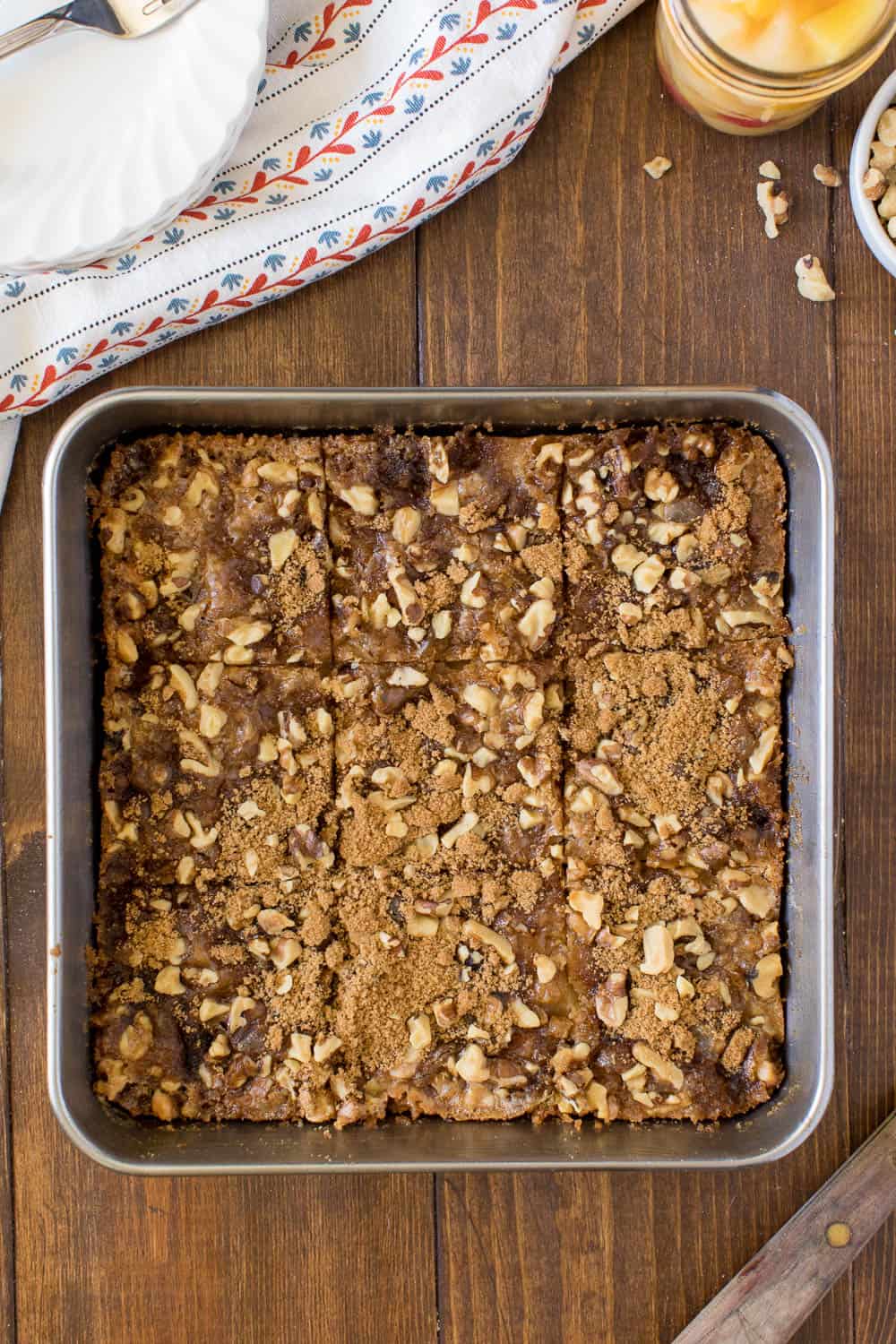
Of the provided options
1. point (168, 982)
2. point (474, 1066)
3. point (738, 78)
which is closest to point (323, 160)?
point (738, 78)

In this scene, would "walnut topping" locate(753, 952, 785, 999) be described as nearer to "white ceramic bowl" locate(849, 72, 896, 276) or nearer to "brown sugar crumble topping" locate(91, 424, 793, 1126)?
"brown sugar crumble topping" locate(91, 424, 793, 1126)

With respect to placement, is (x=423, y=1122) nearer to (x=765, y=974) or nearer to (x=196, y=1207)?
(x=196, y=1207)

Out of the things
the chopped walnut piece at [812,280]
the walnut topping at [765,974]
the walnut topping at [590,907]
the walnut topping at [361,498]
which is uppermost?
the chopped walnut piece at [812,280]

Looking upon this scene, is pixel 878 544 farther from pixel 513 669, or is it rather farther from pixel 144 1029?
pixel 144 1029

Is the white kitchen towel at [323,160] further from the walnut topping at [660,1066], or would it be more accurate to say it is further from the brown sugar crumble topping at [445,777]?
the walnut topping at [660,1066]

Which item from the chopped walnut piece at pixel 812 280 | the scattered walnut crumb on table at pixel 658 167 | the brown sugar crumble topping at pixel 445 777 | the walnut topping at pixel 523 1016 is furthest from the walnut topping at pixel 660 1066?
the scattered walnut crumb on table at pixel 658 167

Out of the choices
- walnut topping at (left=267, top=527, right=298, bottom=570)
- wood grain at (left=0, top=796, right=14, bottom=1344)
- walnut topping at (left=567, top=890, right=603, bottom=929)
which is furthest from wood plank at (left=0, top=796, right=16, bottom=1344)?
walnut topping at (left=567, top=890, right=603, bottom=929)

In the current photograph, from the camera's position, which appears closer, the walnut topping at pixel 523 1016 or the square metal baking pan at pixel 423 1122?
the square metal baking pan at pixel 423 1122
